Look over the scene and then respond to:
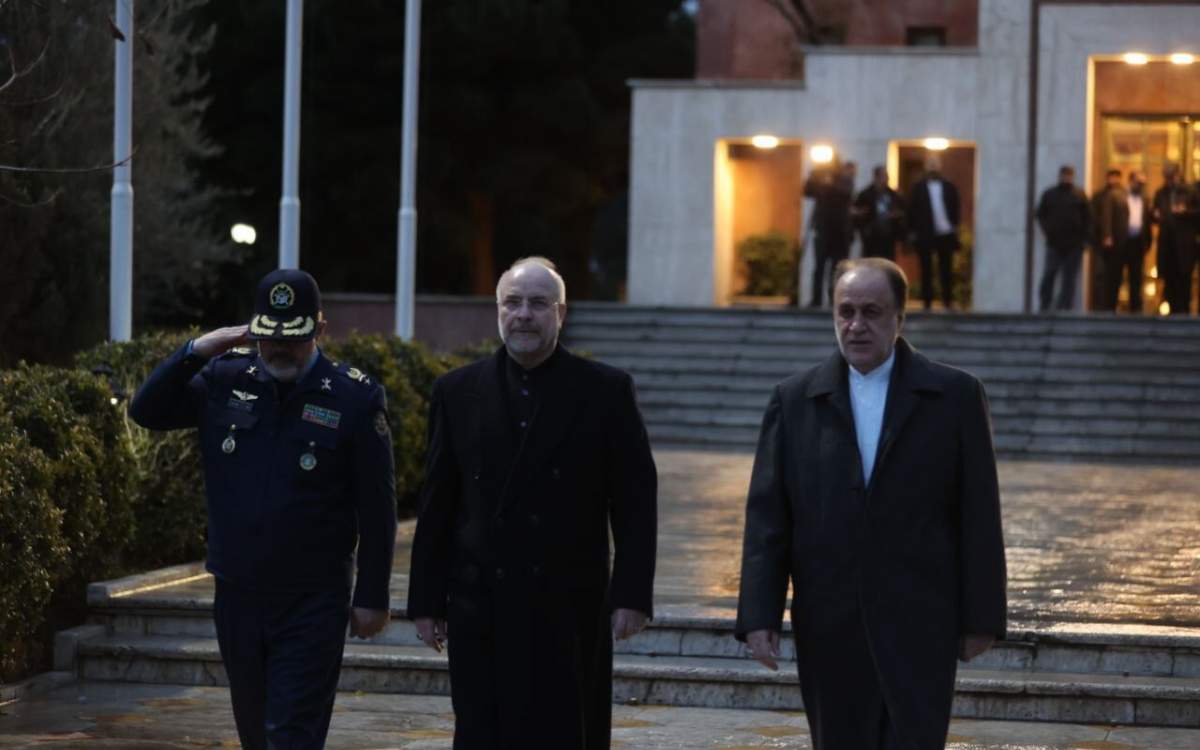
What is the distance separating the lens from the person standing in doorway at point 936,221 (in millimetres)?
28094

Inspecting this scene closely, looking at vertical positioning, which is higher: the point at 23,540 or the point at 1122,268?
the point at 1122,268

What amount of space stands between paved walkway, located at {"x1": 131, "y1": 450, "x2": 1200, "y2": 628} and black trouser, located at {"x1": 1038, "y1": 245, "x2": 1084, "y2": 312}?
6.71 m

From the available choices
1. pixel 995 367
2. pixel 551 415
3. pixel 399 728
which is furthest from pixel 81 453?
pixel 995 367

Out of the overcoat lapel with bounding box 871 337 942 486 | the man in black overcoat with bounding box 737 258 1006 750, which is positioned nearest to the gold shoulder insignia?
the man in black overcoat with bounding box 737 258 1006 750

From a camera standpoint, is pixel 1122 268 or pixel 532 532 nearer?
pixel 532 532

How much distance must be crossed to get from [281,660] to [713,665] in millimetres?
4199

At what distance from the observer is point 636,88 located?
33688 mm

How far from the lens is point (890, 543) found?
6137mm

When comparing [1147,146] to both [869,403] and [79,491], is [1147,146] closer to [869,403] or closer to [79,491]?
[79,491]

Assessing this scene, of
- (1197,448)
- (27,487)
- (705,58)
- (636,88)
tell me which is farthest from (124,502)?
(705,58)

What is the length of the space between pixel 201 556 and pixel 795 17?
91.1ft

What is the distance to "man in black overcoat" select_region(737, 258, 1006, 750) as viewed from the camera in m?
6.11

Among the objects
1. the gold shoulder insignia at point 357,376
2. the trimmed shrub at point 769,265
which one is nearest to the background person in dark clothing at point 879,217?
the trimmed shrub at point 769,265

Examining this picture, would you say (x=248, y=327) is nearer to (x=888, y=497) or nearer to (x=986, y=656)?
(x=888, y=497)
